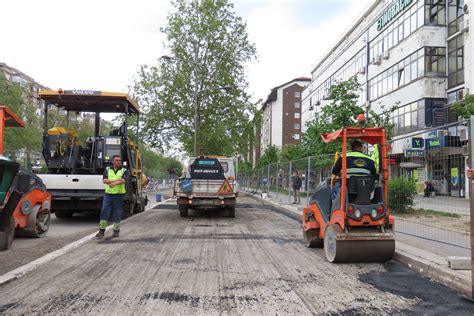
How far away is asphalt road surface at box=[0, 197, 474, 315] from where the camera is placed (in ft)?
13.5

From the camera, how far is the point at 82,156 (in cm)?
1181

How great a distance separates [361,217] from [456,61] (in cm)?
2438

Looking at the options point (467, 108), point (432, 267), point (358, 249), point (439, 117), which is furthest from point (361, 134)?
point (439, 117)

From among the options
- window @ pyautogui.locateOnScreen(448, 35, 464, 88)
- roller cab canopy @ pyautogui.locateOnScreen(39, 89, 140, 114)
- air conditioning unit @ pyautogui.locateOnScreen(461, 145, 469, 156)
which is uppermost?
window @ pyautogui.locateOnScreen(448, 35, 464, 88)

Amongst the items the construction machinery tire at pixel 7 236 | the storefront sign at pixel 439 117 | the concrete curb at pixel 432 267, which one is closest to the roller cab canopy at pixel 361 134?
the concrete curb at pixel 432 267

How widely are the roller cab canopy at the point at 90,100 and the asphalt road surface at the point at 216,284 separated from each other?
17.7ft

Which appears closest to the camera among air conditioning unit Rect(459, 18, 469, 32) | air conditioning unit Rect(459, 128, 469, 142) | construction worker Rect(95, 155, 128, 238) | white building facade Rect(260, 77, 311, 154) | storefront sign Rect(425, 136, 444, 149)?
air conditioning unit Rect(459, 128, 469, 142)

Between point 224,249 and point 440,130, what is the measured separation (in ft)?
13.9

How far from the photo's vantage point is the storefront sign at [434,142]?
627 centimetres

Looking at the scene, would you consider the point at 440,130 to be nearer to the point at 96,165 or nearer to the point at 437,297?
the point at 437,297

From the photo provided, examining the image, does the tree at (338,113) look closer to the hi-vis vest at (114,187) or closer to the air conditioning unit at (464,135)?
the hi-vis vest at (114,187)

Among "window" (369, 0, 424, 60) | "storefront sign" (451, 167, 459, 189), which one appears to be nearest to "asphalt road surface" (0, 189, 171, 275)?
"storefront sign" (451, 167, 459, 189)

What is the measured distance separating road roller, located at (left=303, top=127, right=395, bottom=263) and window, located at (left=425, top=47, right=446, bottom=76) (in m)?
23.4

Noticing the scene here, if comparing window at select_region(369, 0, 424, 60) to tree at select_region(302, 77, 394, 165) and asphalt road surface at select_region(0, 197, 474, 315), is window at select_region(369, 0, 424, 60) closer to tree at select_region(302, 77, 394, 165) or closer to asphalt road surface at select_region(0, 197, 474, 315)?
tree at select_region(302, 77, 394, 165)
